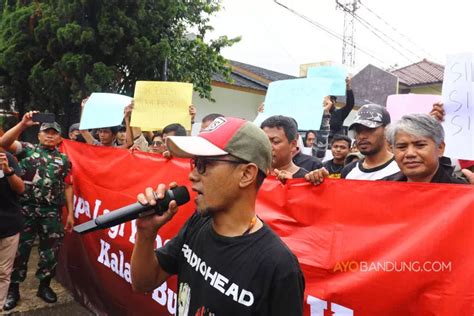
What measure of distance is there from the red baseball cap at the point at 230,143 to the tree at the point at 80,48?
21.5 feet

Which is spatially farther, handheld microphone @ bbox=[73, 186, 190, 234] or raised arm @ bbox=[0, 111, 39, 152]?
raised arm @ bbox=[0, 111, 39, 152]

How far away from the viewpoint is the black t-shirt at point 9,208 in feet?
11.9

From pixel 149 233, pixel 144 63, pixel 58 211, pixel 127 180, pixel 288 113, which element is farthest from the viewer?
pixel 144 63

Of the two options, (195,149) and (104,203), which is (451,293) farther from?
(104,203)

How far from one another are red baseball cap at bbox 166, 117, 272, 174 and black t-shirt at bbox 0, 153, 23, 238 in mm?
2703

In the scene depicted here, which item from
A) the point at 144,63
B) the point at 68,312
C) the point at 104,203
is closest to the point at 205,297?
the point at 104,203

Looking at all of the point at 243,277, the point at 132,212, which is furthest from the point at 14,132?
the point at 243,277

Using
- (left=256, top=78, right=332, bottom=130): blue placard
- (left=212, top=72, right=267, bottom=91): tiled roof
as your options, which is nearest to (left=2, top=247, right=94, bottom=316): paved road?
(left=256, top=78, right=332, bottom=130): blue placard

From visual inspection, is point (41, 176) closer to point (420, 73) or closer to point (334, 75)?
point (334, 75)

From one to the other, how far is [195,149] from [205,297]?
484mm

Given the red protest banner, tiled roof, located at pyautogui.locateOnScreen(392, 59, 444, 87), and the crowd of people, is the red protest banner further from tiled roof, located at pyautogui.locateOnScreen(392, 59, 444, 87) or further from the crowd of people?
tiled roof, located at pyautogui.locateOnScreen(392, 59, 444, 87)

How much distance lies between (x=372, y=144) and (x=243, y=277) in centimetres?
202

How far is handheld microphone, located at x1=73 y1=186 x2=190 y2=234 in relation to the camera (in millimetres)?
1422

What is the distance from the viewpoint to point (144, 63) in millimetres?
8078
